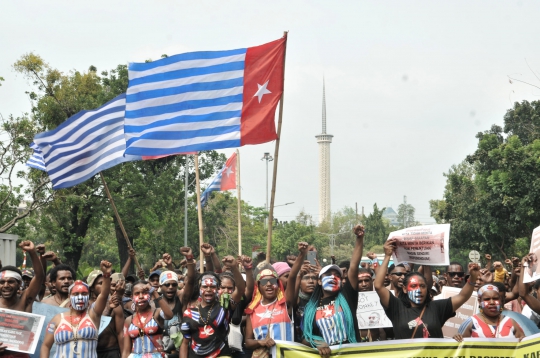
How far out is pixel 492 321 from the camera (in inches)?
282

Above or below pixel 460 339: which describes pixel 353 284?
above

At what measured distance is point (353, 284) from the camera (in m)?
7.42

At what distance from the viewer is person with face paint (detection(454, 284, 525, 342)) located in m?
7.06

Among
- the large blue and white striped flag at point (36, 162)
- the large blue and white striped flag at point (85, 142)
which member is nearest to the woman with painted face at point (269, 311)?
the large blue and white striped flag at point (85, 142)

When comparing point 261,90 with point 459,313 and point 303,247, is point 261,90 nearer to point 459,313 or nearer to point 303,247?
point 303,247

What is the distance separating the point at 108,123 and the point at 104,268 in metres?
5.09

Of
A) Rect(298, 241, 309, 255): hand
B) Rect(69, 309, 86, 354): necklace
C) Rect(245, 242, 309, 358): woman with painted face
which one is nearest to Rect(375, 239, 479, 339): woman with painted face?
Rect(298, 241, 309, 255): hand

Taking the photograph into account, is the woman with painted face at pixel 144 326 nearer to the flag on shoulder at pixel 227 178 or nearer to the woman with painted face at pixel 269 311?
the woman with painted face at pixel 269 311

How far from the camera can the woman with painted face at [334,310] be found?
7273 mm

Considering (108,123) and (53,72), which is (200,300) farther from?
(53,72)

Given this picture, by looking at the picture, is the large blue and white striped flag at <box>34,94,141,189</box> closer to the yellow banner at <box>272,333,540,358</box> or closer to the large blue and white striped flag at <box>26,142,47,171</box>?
the large blue and white striped flag at <box>26,142,47,171</box>

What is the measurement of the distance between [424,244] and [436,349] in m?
1.18

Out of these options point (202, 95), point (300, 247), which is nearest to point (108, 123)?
point (202, 95)

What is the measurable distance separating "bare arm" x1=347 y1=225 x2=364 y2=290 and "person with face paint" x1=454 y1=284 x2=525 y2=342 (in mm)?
1060
